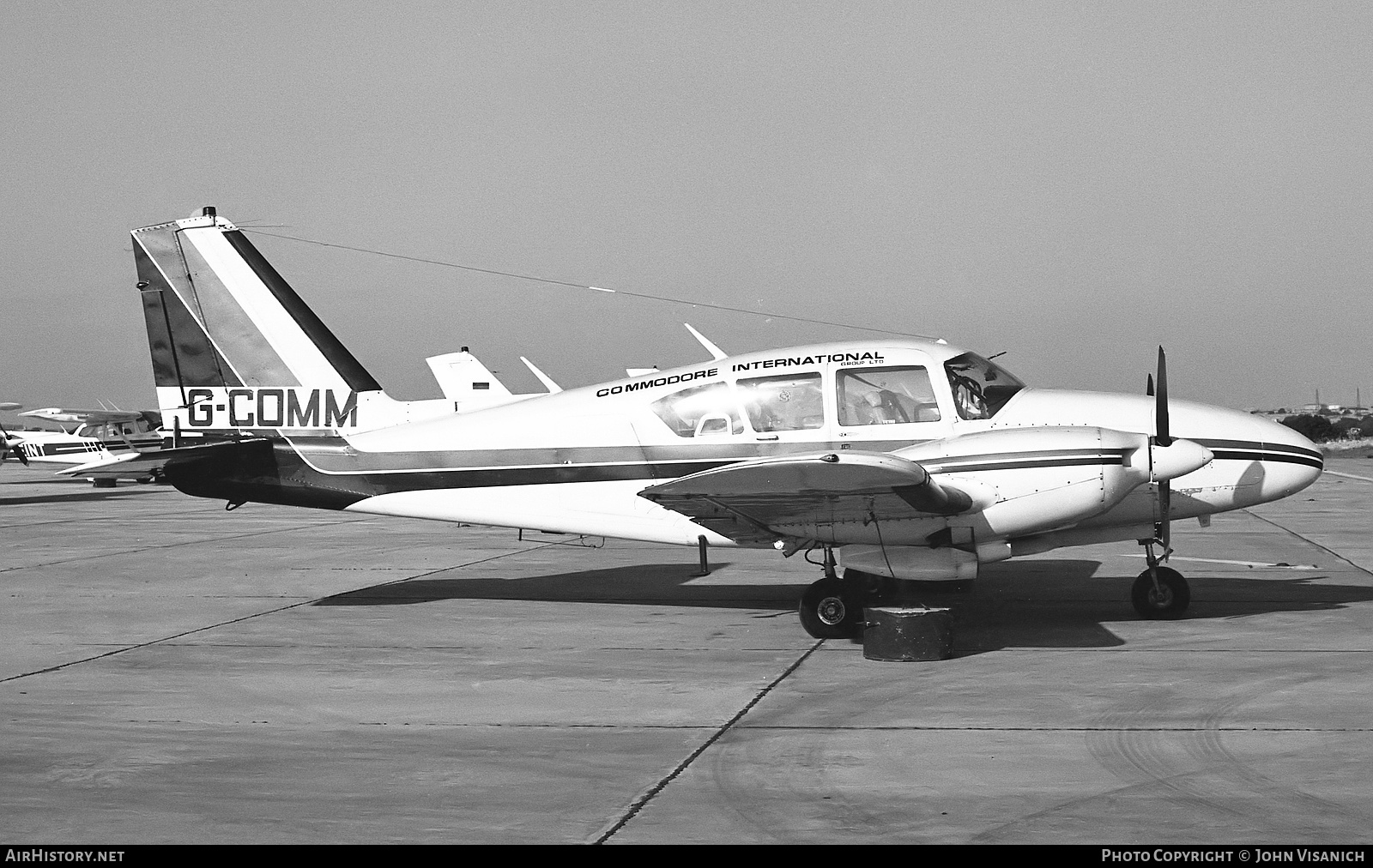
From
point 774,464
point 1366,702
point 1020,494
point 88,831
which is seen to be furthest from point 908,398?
point 88,831

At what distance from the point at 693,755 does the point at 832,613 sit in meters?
3.78

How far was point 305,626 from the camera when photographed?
11203mm

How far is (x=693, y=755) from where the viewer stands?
6602 millimetres

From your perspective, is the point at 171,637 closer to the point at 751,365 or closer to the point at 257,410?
the point at 257,410

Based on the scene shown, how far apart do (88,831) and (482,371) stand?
2205 centimetres

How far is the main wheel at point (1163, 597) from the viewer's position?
10.8m

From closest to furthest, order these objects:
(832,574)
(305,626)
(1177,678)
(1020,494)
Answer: (1177,678)
(1020,494)
(832,574)
(305,626)

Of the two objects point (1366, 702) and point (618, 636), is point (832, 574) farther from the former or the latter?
point (1366, 702)

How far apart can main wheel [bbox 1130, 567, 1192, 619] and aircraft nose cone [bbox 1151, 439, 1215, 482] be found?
53.9 inches

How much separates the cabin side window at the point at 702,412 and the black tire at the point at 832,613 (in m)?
1.62

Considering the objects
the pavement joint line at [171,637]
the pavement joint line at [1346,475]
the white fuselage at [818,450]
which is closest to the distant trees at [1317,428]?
the pavement joint line at [1346,475]

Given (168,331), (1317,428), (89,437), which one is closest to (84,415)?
(89,437)

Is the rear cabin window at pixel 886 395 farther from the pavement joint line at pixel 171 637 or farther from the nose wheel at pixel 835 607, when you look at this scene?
the pavement joint line at pixel 171 637

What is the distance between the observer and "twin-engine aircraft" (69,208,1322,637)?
32.1ft
